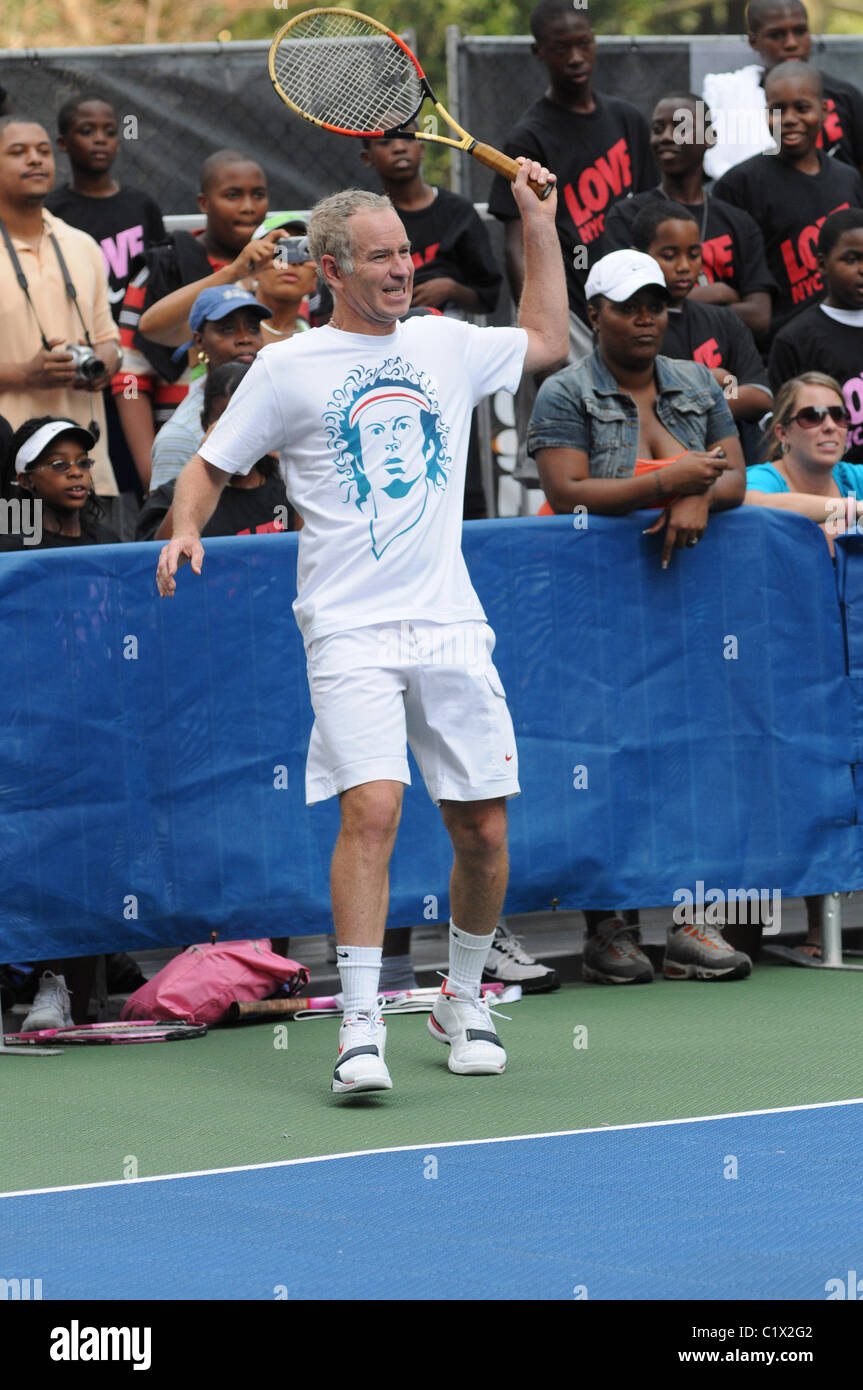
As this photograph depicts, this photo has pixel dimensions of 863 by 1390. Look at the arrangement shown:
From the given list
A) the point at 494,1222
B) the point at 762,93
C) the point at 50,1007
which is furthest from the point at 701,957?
the point at 762,93

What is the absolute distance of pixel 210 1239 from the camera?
4.20 metres

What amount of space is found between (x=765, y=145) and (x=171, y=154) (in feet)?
10.00

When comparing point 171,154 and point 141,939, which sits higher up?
point 171,154

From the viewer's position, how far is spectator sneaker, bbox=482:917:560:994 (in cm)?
751

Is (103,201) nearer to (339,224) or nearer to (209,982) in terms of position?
(339,224)

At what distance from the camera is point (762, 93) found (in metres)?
10.8

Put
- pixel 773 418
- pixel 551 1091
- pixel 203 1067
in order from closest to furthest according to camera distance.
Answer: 1. pixel 551 1091
2. pixel 203 1067
3. pixel 773 418

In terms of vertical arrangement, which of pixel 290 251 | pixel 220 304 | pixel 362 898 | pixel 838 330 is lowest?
pixel 362 898

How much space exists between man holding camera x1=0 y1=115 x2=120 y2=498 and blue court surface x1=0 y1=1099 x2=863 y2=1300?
4.42m

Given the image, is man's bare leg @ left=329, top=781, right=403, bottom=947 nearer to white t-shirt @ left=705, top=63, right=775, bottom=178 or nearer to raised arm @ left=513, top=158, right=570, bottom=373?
raised arm @ left=513, top=158, right=570, bottom=373

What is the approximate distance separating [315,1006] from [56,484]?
209 cm

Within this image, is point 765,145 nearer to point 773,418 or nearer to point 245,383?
point 773,418

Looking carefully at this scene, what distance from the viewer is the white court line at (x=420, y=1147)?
476cm

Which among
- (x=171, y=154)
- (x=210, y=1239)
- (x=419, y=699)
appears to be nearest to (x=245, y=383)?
(x=419, y=699)
